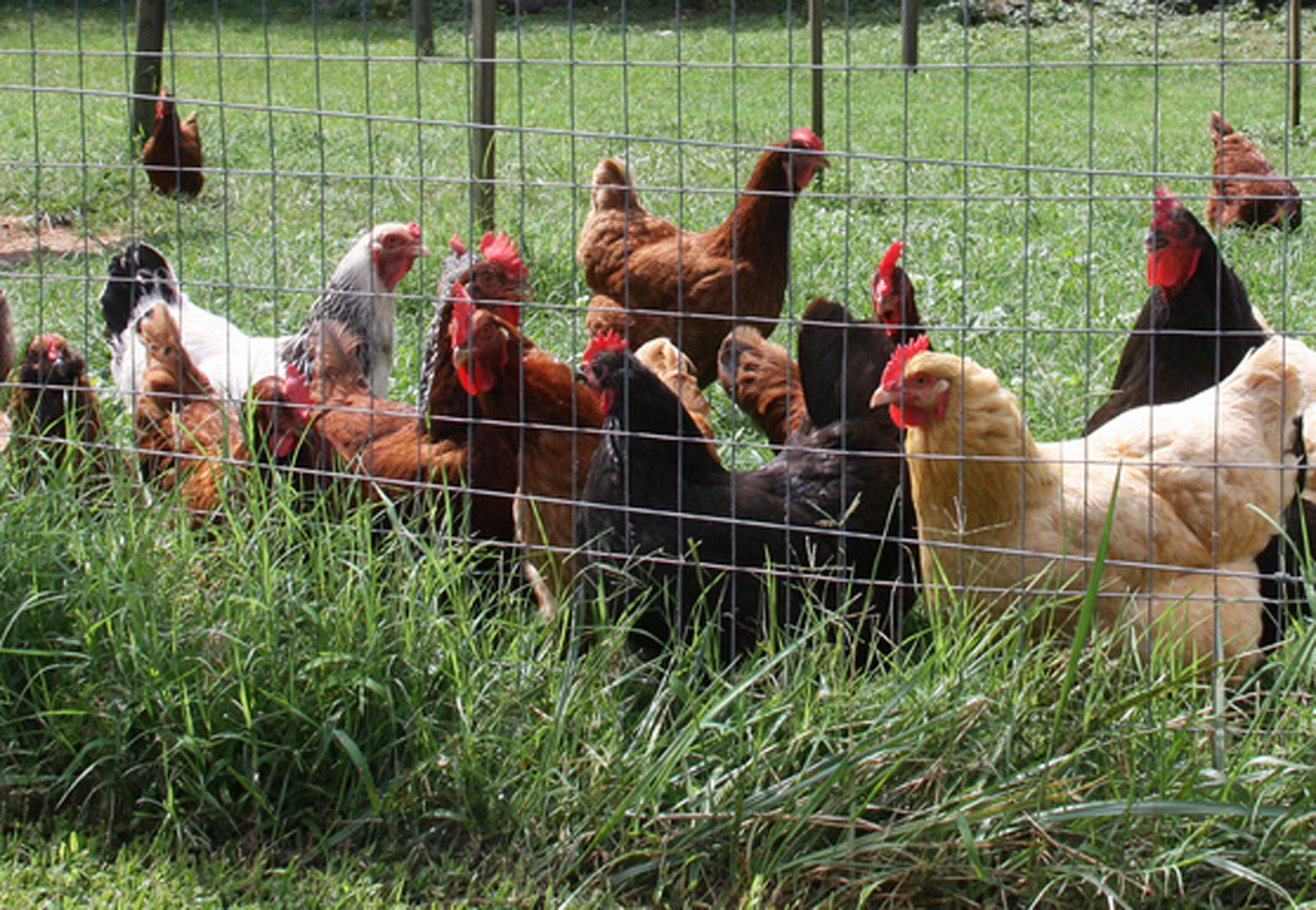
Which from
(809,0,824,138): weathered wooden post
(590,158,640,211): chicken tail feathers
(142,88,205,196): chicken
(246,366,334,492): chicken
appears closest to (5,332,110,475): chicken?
(246,366,334,492): chicken

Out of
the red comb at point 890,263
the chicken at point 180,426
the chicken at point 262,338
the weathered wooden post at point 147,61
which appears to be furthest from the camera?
the weathered wooden post at point 147,61

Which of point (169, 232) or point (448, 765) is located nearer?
point (448, 765)

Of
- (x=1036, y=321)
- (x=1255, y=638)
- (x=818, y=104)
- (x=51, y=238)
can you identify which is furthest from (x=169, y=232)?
(x=1255, y=638)

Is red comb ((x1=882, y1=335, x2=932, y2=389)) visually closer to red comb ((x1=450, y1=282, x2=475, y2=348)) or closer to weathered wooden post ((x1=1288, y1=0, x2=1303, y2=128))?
red comb ((x1=450, y1=282, x2=475, y2=348))

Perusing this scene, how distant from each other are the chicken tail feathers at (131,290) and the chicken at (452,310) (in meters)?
1.06

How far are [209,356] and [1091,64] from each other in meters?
3.55

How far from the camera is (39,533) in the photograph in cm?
314

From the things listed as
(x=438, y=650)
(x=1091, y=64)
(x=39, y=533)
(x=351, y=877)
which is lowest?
(x=351, y=877)

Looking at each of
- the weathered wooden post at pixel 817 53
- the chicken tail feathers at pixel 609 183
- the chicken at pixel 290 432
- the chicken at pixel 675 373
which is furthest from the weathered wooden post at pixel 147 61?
the chicken at pixel 290 432

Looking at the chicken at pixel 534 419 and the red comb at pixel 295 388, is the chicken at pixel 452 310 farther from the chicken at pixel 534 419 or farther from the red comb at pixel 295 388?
the red comb at pixel 295 388

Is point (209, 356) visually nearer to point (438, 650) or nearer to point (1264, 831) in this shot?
point (438, 650)

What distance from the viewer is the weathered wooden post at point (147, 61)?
29.1ft

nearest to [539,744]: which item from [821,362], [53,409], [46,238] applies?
[821,362]

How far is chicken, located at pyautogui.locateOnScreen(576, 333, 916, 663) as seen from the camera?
328 cm
